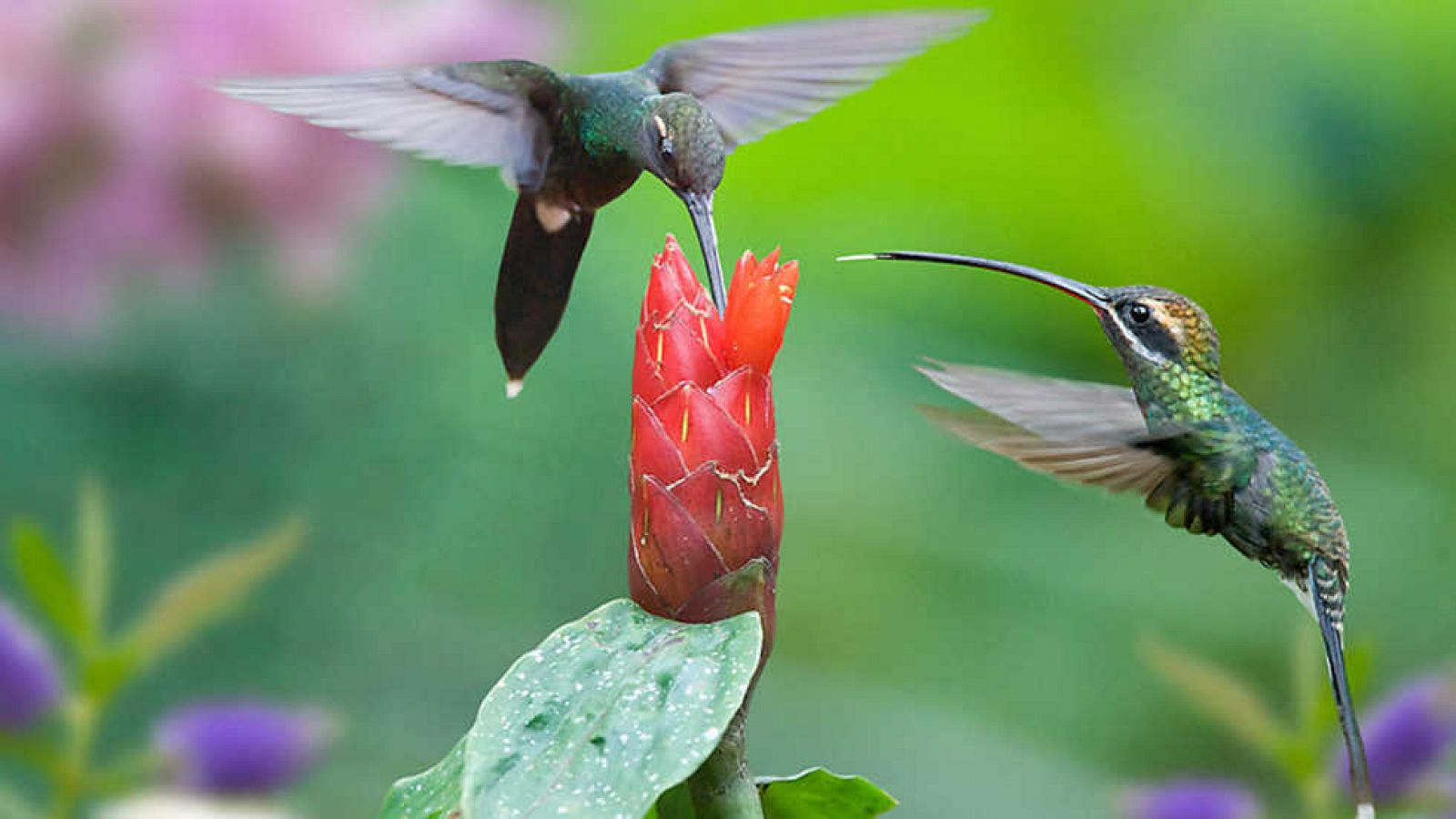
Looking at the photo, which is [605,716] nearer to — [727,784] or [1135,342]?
[727,784]

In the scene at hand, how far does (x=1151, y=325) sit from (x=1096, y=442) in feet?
0.17

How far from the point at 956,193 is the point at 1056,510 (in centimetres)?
43

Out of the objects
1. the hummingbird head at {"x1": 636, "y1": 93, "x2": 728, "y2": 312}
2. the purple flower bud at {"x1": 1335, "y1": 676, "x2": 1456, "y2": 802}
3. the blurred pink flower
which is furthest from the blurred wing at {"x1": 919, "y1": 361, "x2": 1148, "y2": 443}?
the blurred pink flower

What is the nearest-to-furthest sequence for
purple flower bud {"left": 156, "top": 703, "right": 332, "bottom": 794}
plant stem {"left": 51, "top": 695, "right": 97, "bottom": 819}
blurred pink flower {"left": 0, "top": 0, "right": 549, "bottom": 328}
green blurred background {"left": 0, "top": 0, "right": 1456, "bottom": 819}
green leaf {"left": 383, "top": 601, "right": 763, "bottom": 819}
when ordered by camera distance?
green leaf {"left": 383, "top": 601, "right": 763, "bottom": 819}
plant stem {"left": 51, "top": 695, "right": 97, "bottom": 819}
purple flower bud {"left": 156, "top": 703, "right": 332, "bottom": 794}
blurred pink flower {"left": 0, "top": 0, "right": 549, "bottom": 328}
green blurred background {"left": 0, "top": 0, "right": 1456, "bottom": 819}

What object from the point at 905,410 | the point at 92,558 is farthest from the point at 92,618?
the point at 905,410

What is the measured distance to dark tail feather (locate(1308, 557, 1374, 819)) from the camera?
0.60m

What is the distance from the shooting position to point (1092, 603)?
2.02 m

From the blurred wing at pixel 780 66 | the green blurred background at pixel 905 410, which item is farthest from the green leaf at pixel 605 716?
the green blurred background at pixel 905 410

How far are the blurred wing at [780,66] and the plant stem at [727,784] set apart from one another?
13.3 inches

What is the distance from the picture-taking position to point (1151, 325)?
26.3 inches

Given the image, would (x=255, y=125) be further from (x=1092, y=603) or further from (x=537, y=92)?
(x=1092, y=603)

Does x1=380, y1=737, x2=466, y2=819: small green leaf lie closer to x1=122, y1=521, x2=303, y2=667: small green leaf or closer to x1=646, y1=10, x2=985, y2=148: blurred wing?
x1=122, y1=521, x2=303, y2=667: small green leaf

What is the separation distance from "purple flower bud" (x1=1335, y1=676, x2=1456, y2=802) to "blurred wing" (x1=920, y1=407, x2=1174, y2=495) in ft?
0.67

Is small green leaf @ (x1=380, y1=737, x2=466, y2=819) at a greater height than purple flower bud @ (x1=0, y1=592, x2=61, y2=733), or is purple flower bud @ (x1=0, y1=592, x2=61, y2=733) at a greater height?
small green leaf @ (x1=380, y1=737, x2=466, y2=819)
